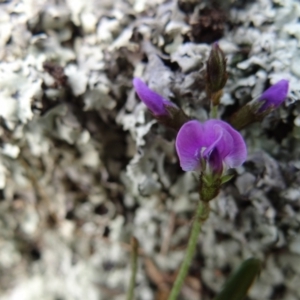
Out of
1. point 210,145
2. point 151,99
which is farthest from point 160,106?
point 210,145

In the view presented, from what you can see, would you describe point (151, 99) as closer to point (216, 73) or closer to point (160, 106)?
point (160, 106)

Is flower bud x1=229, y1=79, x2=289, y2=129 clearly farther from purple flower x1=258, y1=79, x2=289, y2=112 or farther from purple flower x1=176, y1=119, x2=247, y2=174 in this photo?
purple flower x1=176, y1=119, x2=247, y2=174

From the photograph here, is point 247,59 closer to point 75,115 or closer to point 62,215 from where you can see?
point 75,115

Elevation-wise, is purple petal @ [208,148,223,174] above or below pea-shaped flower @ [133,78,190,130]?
below

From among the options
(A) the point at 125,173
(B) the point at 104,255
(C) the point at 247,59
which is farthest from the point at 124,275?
(C) the point at 247,59

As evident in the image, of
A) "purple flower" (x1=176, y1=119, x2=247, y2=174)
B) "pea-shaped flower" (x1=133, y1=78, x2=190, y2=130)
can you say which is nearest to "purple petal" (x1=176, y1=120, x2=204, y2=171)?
"purple flower" (x1=176, y1=119, x2=247, y2=174)

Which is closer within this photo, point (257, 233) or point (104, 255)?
point (257, 233)
